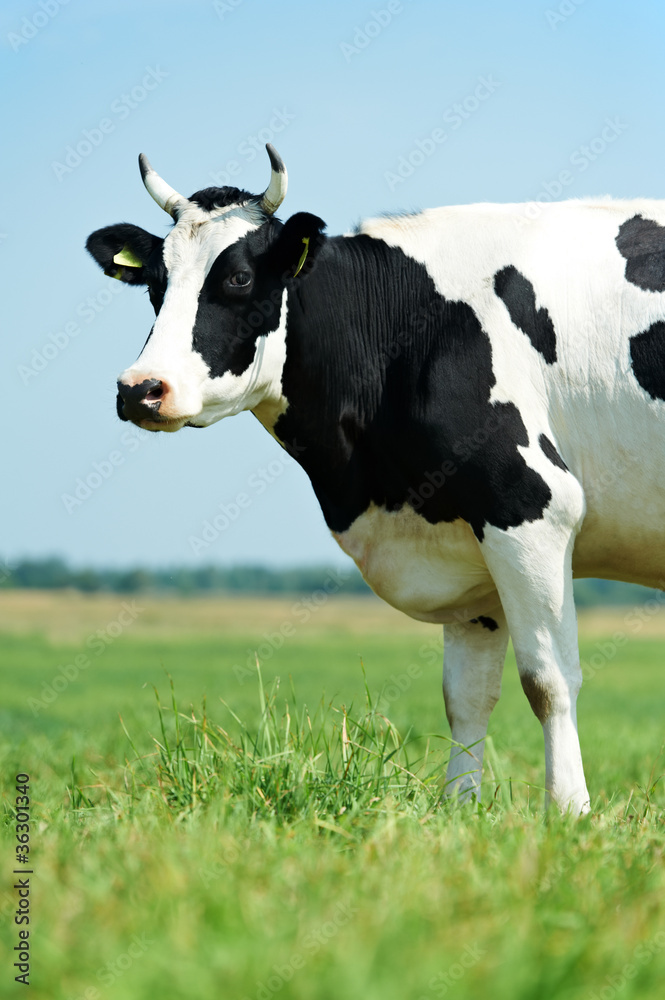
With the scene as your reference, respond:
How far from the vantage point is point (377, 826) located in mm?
3713

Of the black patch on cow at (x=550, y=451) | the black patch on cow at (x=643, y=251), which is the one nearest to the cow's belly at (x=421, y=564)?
the black patch on cow at (x=550, y=451)

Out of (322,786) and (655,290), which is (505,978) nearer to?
(322,786)

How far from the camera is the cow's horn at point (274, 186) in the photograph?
4965mm

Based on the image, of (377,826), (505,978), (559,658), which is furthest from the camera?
(559,658)

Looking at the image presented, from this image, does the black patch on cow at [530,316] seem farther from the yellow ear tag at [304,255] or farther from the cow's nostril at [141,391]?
the cow's nostril at [141,391]

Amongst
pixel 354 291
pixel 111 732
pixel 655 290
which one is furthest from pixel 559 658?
pixel 111 732

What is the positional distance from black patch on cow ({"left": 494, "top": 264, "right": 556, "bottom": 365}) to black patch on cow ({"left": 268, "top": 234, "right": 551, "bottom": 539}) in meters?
0.19

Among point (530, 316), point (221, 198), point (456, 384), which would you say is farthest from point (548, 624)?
point (221, 198)

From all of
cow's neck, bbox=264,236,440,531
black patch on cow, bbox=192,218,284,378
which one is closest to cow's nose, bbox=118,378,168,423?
black patch on cow, bbox=192,218,284,378

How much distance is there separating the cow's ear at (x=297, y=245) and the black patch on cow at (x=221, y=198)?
307mm

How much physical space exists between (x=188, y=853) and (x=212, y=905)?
0.45 m

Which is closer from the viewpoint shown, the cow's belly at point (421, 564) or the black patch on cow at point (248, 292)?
the black patch on cow at point (248, 292)

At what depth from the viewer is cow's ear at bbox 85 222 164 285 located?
5637 millimetres

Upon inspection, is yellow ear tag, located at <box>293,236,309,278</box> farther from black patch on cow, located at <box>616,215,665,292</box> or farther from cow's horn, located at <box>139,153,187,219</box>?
black patch on cow, located at <box>616,215,665,292</box>
